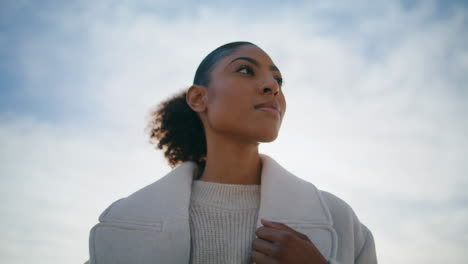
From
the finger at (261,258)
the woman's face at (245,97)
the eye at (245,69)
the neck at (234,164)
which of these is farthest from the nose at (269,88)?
the finger at (261,258)

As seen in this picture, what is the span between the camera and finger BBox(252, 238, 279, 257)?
252 centimetres

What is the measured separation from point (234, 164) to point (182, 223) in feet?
2.83

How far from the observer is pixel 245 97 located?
11.7ft

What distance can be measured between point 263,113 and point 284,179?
26.8 inches

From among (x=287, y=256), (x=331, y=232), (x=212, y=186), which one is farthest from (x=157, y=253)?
(x=331, y=232)

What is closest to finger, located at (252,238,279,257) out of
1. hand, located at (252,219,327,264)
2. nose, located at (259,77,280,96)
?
hand, located at (252,219,327,264)

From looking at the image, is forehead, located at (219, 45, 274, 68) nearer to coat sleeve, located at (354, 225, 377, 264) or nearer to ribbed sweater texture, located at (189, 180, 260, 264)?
ribbed sweater texture, located at (189, 180, 260, 264)

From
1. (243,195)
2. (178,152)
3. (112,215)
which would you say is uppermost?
(178,152)

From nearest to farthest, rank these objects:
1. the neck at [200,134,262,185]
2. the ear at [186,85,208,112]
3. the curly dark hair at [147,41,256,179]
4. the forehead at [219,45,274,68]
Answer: the neck at [200,134,262,185] → the forehead at [219,45,274,68] → the ear at [186,85,208,112] → the curly dark hair at [147,41,256,179]

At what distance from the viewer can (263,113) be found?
3498mm

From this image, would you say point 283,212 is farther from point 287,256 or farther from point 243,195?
point 287,256

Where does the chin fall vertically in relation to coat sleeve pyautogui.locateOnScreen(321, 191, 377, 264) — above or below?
above

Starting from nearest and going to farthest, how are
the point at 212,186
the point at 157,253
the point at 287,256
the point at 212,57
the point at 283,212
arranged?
the point at 287,256 < the point at 157,253 < the point at 283,212 < the point at 212,186 < the point at 212,57

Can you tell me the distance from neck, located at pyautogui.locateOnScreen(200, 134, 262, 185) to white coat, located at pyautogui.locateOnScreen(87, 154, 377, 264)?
237mm
